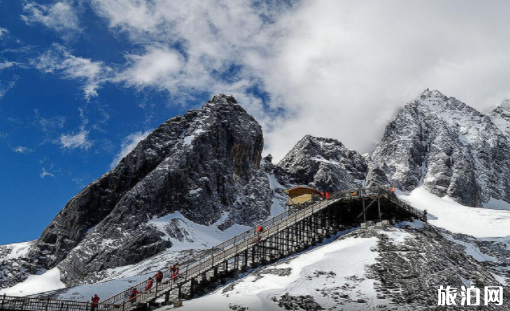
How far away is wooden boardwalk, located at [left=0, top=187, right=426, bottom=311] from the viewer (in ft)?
133

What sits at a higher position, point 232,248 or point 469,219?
point 469,219

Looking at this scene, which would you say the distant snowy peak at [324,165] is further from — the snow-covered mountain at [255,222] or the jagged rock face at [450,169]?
the jagged rock face at [450,169]

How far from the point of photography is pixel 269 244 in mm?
56062

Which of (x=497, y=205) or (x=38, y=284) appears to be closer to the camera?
(x=38, y=284)

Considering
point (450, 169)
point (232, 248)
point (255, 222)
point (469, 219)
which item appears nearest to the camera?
point (232, 248)

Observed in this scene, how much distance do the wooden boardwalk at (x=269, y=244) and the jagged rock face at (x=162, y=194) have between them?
46.4 m

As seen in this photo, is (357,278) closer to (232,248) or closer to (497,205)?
(232,248)

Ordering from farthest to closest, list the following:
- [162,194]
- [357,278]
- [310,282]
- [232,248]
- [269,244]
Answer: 1. [162,194]
2. [269,244]
3. [232,248]
4. [357,278]
5. [310,282]

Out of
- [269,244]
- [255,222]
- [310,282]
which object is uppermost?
[255,222]

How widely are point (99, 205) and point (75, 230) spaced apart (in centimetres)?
753

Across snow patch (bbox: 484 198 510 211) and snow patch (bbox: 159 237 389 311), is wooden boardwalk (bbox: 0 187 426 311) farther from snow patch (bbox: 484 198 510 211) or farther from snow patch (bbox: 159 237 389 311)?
snow patch (bbox: 484 198 510 211)

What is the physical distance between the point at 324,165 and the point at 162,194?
6849cm

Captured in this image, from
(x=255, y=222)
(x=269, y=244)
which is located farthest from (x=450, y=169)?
(x=269, y=244)

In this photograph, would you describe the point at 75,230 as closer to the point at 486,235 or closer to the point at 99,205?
the point at 99,205
